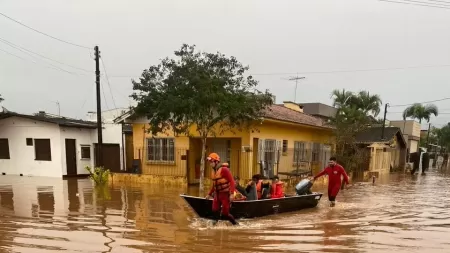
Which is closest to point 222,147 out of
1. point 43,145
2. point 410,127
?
point 43,145

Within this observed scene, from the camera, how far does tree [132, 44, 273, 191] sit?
13906 mm

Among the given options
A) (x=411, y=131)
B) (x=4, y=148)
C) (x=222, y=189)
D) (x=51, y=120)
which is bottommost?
(x=222, y=189)

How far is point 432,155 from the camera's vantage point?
43531mm

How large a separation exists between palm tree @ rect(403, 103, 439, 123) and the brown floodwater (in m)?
30.8

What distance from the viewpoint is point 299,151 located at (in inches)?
845

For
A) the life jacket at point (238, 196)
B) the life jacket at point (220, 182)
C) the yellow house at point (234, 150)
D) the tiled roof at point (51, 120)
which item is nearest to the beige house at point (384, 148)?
the yellow house at point (234, 150)

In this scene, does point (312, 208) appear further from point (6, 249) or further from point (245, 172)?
point (6, 249)

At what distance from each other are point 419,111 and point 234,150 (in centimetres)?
3131

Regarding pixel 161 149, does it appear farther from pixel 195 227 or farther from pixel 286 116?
pixel 195 227

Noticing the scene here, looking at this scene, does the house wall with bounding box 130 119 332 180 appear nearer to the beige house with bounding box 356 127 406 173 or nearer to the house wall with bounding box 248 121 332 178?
the house wall with bounding box 248 121 332 178

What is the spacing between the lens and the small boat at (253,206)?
9.45 meters

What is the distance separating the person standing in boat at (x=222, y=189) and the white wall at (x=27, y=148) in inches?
631

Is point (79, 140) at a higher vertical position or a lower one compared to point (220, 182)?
higher

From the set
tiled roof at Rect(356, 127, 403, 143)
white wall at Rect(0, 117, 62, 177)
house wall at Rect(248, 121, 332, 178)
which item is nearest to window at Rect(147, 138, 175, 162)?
house wall at Rect(248, 121, 332, 178)
